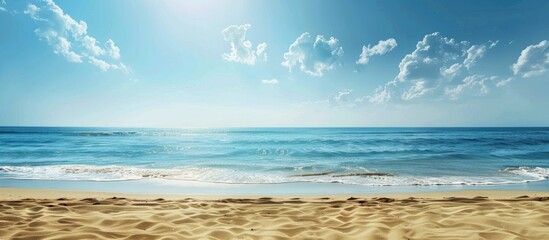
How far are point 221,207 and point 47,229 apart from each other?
292 centimetres

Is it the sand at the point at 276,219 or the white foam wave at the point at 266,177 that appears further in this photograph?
the white foam wave at the point at 266,177

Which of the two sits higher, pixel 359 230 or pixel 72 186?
pixel 359 230

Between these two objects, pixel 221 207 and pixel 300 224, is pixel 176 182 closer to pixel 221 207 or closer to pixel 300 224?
pixel 221 207

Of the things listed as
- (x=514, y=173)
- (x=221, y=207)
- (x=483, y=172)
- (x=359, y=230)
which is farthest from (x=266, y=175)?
(x=514, y=173)

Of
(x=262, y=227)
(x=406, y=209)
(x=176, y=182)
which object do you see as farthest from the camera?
(x=176, y=182)

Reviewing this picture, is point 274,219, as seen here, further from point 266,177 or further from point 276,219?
point 266,177

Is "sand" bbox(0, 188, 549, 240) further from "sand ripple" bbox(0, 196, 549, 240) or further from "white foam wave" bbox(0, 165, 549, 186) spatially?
"white foam wave" bbox(0, 165, 549, 186)

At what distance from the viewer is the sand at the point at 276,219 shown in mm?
4094

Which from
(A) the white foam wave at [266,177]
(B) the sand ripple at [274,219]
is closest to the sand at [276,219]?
(B) the sand ripple at [274,219]

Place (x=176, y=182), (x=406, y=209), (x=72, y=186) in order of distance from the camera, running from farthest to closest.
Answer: (x=176, y=182) → (x=72, y=186) → (x=406, y=209)

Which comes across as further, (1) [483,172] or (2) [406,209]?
(1) [483,172]

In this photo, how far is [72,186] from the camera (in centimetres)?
961

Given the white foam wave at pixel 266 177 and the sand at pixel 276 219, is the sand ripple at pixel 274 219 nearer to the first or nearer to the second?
the sand at pixel 276 219

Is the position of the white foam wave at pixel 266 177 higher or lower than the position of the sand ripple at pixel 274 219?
lower
